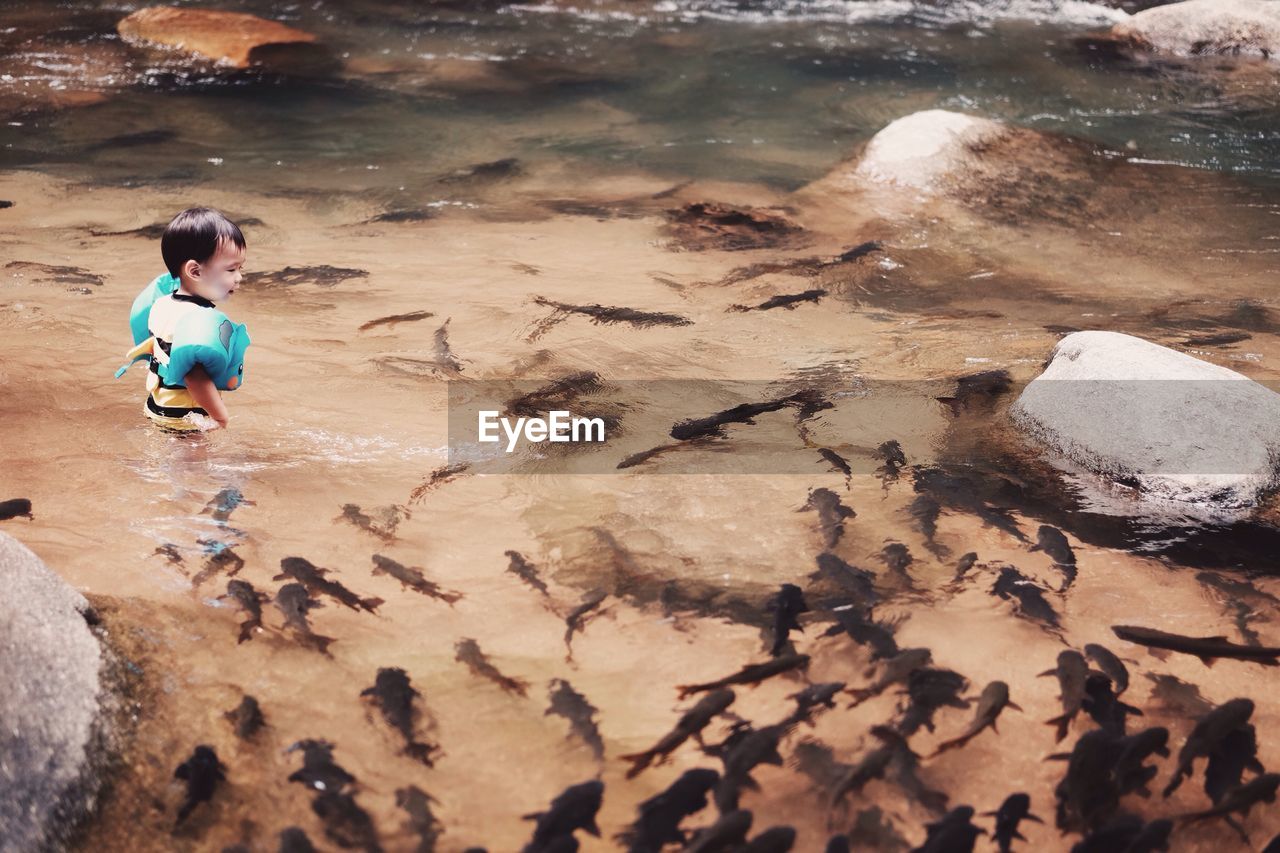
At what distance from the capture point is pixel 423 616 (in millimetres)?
3871

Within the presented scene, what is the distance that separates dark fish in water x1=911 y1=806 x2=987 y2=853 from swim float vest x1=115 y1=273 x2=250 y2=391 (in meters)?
2.99

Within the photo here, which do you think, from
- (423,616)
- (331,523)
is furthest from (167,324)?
(423,616)

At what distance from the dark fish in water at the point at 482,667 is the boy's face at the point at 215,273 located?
5.32ft

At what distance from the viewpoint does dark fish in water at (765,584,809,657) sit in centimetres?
381

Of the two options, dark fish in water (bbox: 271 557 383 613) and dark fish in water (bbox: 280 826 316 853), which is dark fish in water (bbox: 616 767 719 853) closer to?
dark fish in water (bbox: 280 826 316 853)

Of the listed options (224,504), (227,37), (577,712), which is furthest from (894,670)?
(227,37)

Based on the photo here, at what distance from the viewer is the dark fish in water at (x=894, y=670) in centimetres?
359

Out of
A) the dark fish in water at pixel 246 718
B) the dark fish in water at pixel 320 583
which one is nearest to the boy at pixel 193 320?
the dark fish in water at pixel 320 583

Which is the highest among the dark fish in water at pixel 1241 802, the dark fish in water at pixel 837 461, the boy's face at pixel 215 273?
the boy's face at pixel 215 273

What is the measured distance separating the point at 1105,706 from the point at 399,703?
246cm

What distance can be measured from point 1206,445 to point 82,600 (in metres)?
4.95

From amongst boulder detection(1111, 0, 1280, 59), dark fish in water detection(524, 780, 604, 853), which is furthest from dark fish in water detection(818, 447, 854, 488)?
boulder detection(1111, 0, 1280, 59)

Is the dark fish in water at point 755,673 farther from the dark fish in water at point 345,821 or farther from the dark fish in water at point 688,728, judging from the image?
the dark fish in water at point 345,821

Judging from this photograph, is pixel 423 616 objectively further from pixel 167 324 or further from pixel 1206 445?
pixel 1206 445
